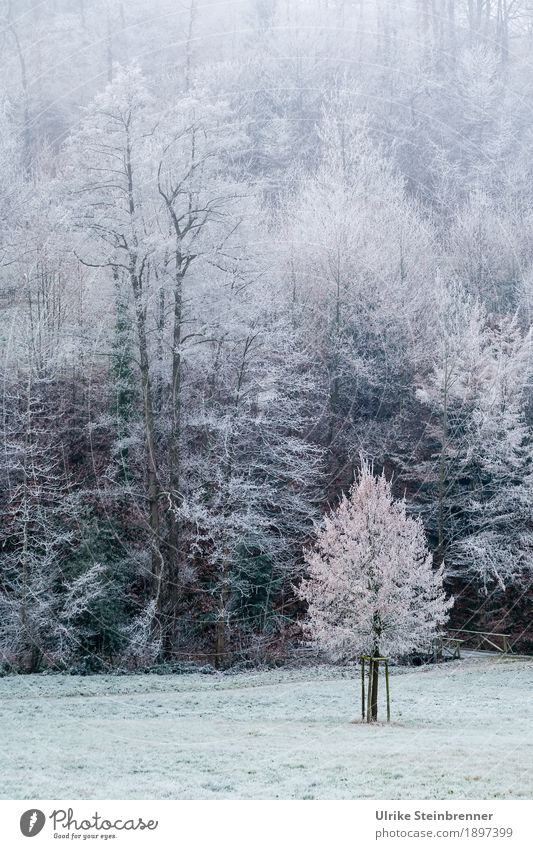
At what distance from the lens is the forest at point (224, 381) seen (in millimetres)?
25656

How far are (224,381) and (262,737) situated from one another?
627 inches

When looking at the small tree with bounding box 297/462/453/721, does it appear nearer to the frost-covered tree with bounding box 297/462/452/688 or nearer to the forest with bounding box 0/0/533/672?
the frost-covered tree with bounding box 297/462/452/688

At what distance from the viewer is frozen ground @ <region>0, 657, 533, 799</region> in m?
11.3

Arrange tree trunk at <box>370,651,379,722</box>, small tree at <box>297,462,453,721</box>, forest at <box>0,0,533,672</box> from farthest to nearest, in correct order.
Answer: forest at <box>0,0,533,672</box>
small tree at <box>297,462,453,721</box>
tree trunk at <box>370,651,379,722</box>

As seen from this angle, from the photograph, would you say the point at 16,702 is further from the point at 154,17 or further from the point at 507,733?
the point at 154,17

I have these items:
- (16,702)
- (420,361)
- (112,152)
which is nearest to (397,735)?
(16,702)
